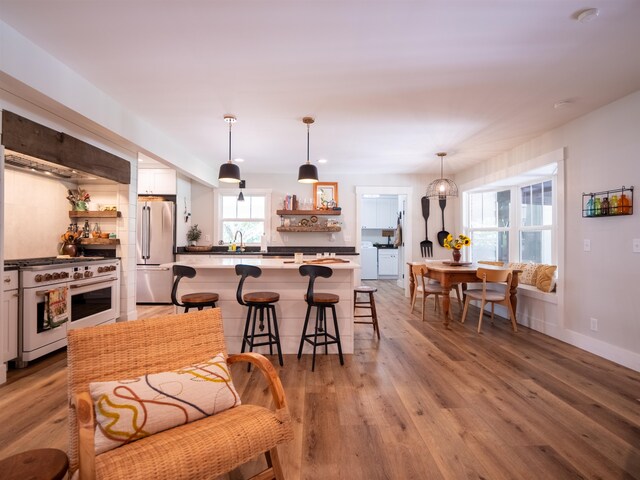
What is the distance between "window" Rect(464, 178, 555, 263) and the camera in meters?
4.59

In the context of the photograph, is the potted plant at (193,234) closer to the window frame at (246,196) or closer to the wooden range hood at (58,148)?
the window frame at (246,196)

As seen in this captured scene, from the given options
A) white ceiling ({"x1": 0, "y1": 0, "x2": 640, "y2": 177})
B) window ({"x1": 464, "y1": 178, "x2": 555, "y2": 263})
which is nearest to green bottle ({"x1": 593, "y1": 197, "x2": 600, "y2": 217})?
window ({"x1": 464, "y1": 178, "x2": 555, "y2": 263})

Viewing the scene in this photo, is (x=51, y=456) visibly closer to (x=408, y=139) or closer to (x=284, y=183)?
(x=408, y=139)

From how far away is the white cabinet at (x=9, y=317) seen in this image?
272 cm

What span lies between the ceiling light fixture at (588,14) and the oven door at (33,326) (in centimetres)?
451

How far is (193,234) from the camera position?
20.7ft

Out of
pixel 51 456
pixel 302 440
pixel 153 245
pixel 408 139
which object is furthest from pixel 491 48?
pixel 153 245

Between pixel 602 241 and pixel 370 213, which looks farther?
pixel 370 213

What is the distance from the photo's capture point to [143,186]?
5.79 metres

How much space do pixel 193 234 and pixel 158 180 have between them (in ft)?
3.73

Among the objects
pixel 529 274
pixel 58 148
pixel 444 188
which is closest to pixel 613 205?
pixel 529 274

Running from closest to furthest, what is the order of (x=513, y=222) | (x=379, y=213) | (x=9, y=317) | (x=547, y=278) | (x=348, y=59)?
(x=348, y=59)
(x=9, y=317)
(x=547, y=278)
(x=513, y=222)
(x=379, y=213)

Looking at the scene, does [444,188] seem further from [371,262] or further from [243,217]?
[371,262]

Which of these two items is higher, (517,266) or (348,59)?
(348,59)
